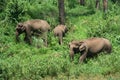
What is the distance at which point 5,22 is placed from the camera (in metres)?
21.2

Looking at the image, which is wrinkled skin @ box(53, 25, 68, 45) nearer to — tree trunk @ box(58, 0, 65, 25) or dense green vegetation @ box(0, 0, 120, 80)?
dense green vegetation @ box(0, 0, 120, 80)

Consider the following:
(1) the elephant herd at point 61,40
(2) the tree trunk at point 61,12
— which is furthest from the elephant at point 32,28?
(2) the tree trunk at point 61,12

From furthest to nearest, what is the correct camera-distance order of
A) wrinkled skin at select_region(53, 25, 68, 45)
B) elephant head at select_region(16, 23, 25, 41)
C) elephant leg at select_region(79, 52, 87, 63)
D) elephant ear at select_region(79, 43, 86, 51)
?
wrinkled skin at select_region(53, 25, 68, 45) < elephant head at select_region(16, 23, 25, 41) < elephant ear at select_region(79, 43, 86, 51) < elephant leg at select_region(79, 52, 87, 63)

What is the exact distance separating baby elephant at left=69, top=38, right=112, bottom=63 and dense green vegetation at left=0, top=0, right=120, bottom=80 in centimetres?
31

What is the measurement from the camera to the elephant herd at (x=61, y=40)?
17031mm

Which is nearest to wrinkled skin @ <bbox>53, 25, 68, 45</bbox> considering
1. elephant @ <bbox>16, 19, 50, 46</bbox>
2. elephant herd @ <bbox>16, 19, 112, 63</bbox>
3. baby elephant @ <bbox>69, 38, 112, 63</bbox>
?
elephant herd @ <bbox>16, 19, 112, 63</bbox>

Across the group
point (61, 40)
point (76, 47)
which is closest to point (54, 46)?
point (61, 40)

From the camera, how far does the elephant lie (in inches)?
789

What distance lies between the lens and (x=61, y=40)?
20.6 metres

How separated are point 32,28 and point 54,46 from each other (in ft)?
5.25

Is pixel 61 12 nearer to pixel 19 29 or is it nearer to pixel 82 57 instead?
pixel 19 29

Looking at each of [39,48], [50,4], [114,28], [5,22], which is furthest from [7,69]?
[50,4]

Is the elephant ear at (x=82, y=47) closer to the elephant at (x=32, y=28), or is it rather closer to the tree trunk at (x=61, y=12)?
the elephant at (x=32, y=28)

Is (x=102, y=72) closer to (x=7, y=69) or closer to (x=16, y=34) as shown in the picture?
(x=7, y=69)
